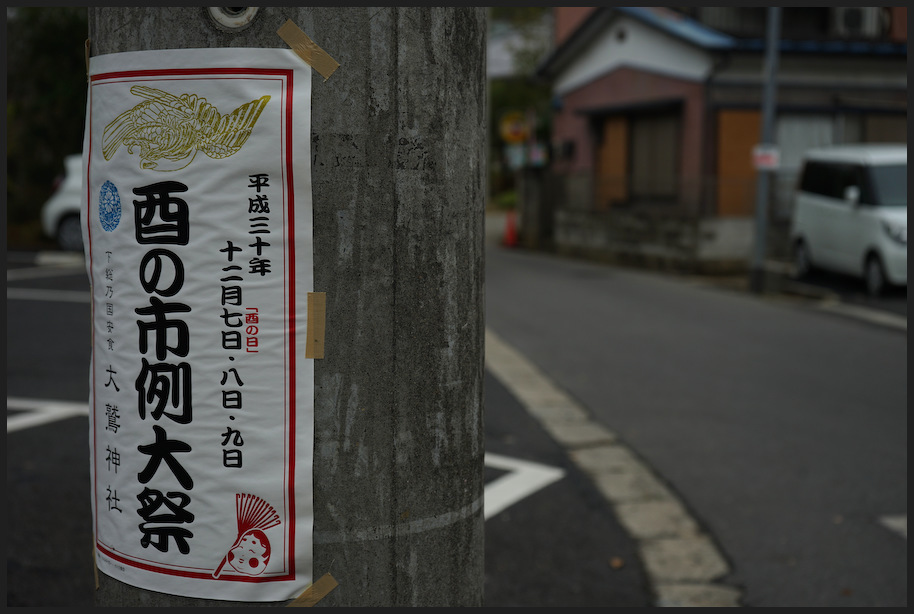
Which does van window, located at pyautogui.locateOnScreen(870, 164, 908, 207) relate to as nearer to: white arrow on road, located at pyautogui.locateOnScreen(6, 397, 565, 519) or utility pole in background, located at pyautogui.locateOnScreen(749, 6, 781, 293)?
utility pole in background, located at pyautogui.locateOnScreen(749, 6, 781, 293)

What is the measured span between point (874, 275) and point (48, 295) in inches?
477

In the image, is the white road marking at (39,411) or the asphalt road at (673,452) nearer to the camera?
the asphalt road at (673,452)

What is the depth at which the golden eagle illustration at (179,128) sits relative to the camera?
1.41m

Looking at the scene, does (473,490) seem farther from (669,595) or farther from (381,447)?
(669,595)

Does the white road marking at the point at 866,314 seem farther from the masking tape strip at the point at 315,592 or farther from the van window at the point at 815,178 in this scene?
the masking tape strip at the point at 315,592

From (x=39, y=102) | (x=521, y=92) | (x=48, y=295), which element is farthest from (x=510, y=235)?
(x=521, y=92)

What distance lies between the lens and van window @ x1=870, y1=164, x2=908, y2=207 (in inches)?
550

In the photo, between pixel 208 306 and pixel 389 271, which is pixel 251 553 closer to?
pixel 208 306

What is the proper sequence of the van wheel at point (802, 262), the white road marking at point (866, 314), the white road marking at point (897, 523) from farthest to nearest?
the van wheel at point (802, 262) < the white road marking at point (866, 314) < the white road marking at point (897, 523)

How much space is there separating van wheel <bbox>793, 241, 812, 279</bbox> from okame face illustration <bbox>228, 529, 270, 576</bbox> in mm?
16086

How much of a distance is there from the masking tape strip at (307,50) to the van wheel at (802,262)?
52.7 ft

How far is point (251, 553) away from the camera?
4.82 ft

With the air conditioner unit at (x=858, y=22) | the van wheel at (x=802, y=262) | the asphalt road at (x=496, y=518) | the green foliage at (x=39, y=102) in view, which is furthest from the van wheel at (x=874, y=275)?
the green foliage at (x=39, y=102)

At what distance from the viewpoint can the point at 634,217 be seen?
66.0 feet
